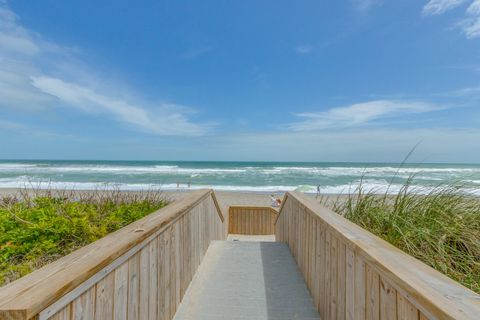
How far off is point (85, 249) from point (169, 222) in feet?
2.98

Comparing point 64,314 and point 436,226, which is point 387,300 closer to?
point 64,314

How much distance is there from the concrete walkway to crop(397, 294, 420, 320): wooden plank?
4.86 feet

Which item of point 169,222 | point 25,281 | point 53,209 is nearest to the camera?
point 25,281

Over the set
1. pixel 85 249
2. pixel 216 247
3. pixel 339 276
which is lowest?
pixel 216 247

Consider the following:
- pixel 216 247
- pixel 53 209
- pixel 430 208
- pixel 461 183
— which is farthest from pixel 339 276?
pixel 53 209

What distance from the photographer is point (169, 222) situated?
223cm

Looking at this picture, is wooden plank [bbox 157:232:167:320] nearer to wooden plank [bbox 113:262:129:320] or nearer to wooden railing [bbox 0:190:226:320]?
wooden railing [bbox 0:190:226:320]

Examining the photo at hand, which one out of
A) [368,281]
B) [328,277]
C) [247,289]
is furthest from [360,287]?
[247,289]

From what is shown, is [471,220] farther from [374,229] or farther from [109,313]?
[109,313]

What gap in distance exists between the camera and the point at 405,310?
3.45 feet

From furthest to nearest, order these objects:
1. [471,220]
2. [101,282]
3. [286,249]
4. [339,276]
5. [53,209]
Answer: [286,249], [53,209], [471,220], [339,276], [101,282]

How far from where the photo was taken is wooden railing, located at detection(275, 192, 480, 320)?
2.96 ft

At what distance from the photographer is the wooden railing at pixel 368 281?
2.96 ft

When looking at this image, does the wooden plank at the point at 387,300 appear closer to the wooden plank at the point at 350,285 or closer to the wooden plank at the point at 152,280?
the wooden plank at the point at 350,285
